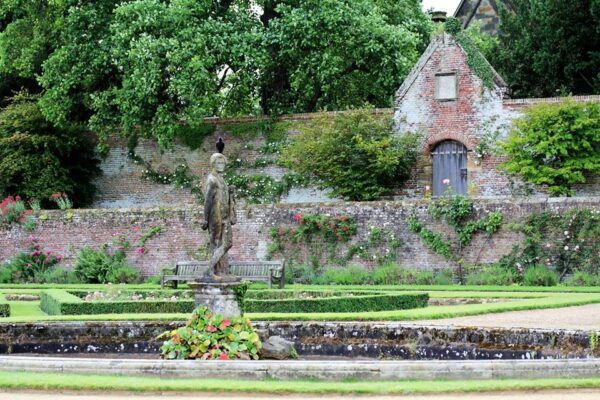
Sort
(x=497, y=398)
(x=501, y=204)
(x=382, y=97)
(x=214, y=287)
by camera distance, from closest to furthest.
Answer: (x=497, y=398) < (x=214, y=287) < (x=501, y=204) < (x=382, y=97)

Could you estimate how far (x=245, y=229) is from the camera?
102 feet

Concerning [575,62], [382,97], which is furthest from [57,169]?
[575,62]

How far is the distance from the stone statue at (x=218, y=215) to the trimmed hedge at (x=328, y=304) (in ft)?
13.4

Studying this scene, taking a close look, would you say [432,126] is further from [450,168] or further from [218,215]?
[218,215]

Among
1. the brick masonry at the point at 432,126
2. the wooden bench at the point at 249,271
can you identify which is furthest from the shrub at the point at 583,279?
the wooden bench at the point at 249,271

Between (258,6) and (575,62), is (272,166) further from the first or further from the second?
(575,62)

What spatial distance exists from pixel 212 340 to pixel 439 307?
7.42 m

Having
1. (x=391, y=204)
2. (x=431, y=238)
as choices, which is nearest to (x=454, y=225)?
(x=431, y=238)

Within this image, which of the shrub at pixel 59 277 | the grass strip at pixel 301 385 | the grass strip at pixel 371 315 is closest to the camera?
the grass strip at pixel 301 385

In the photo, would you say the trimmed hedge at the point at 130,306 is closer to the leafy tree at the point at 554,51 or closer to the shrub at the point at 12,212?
the shrub at the point at 12,212

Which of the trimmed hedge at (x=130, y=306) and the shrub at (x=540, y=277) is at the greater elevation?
the shrub at (x=540, y=277)

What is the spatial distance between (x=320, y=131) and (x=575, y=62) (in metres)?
8.50

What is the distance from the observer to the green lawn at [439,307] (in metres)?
18.5

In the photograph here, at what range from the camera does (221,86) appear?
1426 inches
